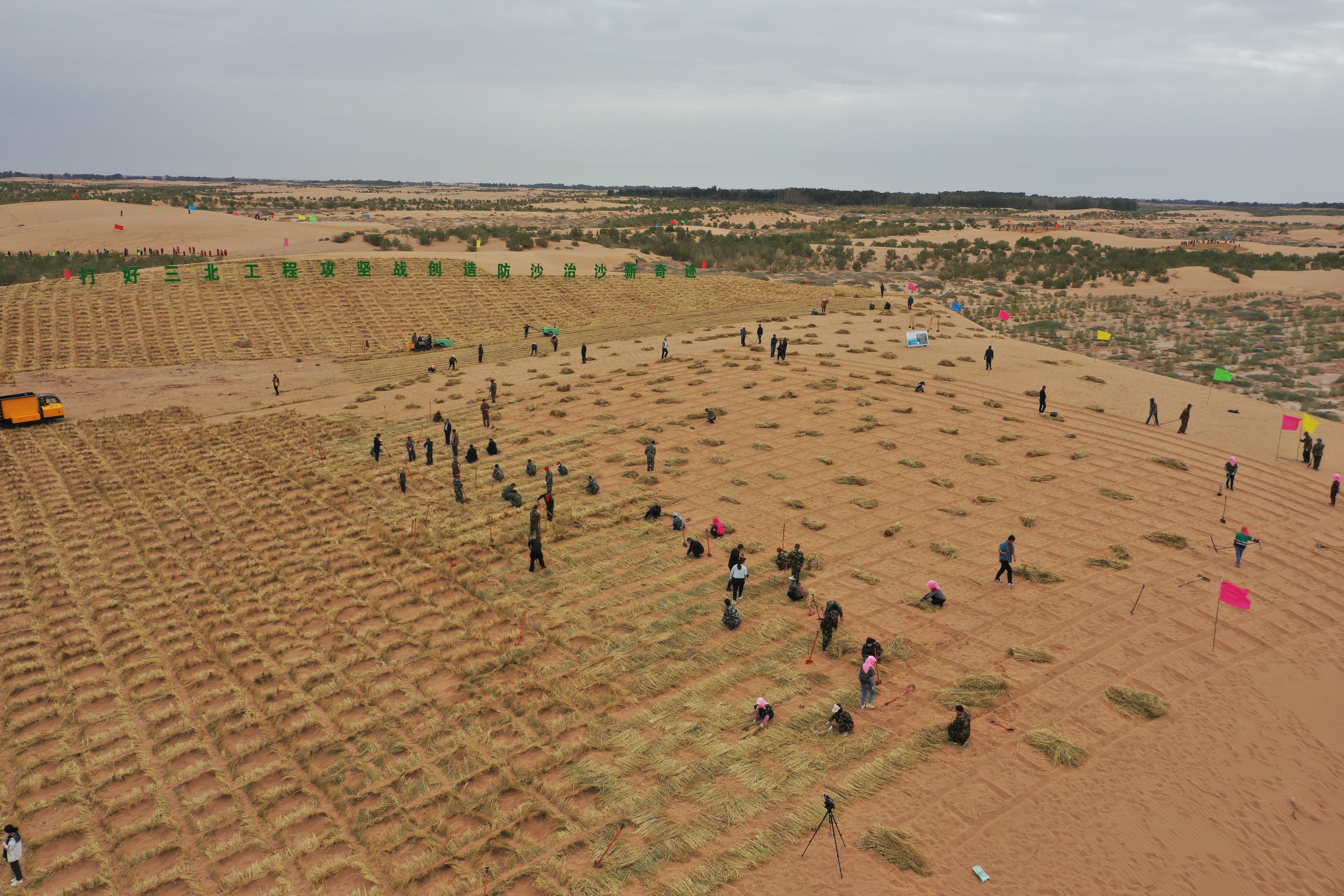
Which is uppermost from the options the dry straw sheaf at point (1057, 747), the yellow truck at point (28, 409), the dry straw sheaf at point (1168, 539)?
the yellow truck at point (28, 409)

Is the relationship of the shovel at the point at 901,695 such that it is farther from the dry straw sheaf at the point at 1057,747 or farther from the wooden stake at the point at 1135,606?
the wooden stake at the point at 1135,606

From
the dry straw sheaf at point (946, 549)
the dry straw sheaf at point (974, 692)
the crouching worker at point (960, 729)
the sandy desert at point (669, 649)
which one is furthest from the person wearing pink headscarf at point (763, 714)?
the dry straw sheaf at point (946, 549)

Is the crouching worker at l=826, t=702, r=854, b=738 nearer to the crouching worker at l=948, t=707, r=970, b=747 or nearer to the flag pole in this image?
the crouching worker at l=948, t=707, r=970, b=747

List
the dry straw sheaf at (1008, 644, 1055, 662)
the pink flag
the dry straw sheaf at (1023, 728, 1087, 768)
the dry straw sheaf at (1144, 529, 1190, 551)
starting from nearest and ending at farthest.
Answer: the dry straw sheaf at (1023, 728, 1087, 768), the pink flag, the dry straw sheaf at (1008, 644, 1055, 662), the dry straw sheaf at (1144, 529, 1190, 551)

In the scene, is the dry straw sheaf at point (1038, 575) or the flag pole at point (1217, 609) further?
the dry straw sheaf at point (1038, 575)

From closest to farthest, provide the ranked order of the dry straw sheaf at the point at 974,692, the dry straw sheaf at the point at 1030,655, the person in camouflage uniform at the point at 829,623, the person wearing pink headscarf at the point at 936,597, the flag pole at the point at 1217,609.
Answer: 1. the dry straw sheaf at the point at 974,692
2. the dry straw sheaf at the point at 1030,655
3. the person in camouflage uniform at the point at 829,623
4. the flag pole at the point at 1217,609
5. the person wearing pink headscarf at the point at 936,597

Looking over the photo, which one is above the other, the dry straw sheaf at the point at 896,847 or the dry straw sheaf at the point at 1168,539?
the dry straw sheaf at the point at 1168,539

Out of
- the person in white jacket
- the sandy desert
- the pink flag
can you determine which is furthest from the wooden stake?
the person in white jacket

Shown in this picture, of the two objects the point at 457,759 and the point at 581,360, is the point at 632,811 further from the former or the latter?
the point at 581,360
